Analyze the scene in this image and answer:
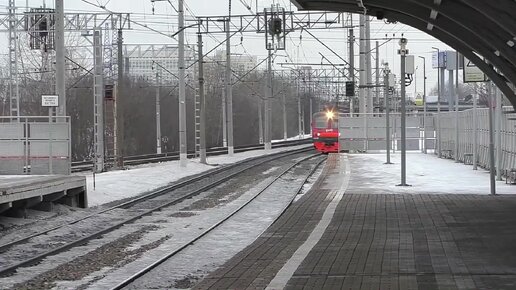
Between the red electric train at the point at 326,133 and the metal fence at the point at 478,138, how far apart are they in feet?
30.8

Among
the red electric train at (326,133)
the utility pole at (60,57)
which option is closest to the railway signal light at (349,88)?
the red electric train at (326,133)

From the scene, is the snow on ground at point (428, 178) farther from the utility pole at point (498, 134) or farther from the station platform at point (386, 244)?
the utility pole at point (498, 134)

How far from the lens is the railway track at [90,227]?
1111cm

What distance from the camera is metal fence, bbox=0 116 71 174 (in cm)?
2223

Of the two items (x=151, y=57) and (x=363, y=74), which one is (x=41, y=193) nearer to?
(x=363, y=74)

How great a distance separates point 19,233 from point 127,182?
11554 millimetres

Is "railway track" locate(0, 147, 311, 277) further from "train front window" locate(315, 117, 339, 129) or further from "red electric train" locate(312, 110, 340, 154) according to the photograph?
"train front window" locate(315, 117, 339, 129)

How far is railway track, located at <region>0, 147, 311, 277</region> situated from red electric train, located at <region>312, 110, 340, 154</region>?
2203 centimetres

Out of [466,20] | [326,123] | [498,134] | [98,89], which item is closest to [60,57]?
[98,89]

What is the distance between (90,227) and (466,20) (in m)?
8.73

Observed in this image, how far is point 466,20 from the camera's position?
1166 cm

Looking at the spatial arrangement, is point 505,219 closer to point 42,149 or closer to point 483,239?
point 483,239

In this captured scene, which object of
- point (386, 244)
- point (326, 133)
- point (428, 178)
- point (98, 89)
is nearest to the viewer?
point (386, 244)

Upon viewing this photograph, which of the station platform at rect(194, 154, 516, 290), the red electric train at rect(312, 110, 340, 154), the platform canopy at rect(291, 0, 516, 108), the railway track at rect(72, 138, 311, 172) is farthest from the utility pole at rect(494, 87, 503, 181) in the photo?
the red electric train at rect(312, 110, 340, 154)
